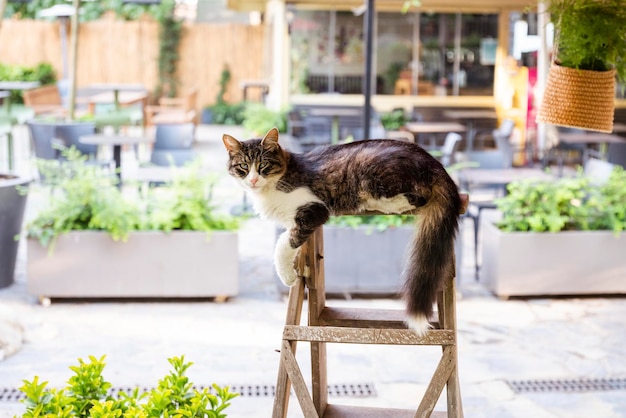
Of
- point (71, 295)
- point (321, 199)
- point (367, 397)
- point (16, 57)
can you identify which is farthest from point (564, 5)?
point (16, 57)

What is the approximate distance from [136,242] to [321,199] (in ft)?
10.2

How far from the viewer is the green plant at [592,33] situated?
9.34 ft

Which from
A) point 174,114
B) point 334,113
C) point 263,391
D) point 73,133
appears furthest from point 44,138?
point 263,391

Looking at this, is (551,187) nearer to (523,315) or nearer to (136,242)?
(523,315)

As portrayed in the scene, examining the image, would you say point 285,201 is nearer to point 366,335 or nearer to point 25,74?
point 366,335

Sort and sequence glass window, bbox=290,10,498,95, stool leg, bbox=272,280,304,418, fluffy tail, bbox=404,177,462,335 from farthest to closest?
1. glass window, bbox=290,10,498,95
2. stool leg, bbox=272,280,304,418
3. fluffy tail, bbox=404,177,462,335

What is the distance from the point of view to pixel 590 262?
5.52 meters

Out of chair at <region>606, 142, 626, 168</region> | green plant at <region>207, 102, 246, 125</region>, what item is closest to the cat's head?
chair at <region>606, 142, 626, 168</region>

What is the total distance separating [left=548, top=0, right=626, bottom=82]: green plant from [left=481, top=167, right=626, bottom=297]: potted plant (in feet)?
8.64

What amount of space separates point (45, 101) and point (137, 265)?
432 inches

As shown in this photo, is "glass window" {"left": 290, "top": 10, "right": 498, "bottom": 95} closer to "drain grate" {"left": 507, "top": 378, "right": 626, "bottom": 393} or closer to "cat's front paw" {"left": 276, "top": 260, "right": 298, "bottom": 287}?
"drain grate" {"left": 507, "top": 378, "right": 626, "bottom": 393}

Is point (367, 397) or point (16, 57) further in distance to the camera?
point (16, 57)

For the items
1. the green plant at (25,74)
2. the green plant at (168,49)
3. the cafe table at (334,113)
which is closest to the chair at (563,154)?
the cafe table at (334,113)

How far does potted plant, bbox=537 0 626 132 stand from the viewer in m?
2.85
